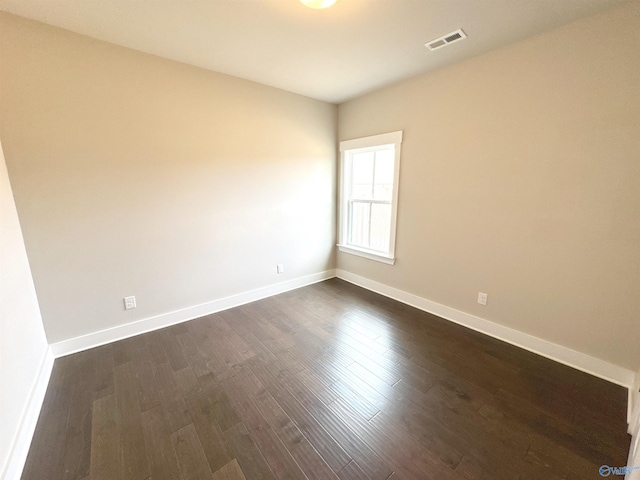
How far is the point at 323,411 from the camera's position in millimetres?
1608

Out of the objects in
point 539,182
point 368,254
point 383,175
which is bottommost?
point 368,254

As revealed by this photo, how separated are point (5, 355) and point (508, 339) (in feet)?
Result: 11.7

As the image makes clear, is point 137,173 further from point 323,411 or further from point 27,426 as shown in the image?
point 323,411

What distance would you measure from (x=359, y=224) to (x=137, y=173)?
275cm

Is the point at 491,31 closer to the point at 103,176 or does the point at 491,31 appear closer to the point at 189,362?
the point at 103,176

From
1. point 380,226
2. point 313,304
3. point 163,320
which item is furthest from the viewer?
point 380,226

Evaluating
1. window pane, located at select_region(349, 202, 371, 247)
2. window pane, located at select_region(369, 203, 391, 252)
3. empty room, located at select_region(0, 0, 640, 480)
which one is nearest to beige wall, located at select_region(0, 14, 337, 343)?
empty room, located at select_region(0, 0, 640, 480)

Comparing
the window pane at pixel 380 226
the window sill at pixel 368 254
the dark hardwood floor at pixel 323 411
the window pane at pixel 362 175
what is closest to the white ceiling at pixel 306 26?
the window pane at pixel 362 175

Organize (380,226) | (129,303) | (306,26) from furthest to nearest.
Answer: (380,226), (129,303), (306,26)

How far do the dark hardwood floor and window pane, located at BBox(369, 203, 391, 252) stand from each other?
1.33 metres

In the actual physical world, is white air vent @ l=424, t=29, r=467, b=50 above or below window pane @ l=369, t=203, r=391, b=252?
above

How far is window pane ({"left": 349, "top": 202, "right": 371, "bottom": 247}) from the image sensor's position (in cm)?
369

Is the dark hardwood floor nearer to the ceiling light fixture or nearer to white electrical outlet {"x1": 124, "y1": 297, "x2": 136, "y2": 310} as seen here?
white electrical outlet {"x1": 124, "y1": 297, "x2": 136, "y2": 310}

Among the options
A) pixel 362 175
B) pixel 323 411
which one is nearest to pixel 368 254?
pixel 362 175
